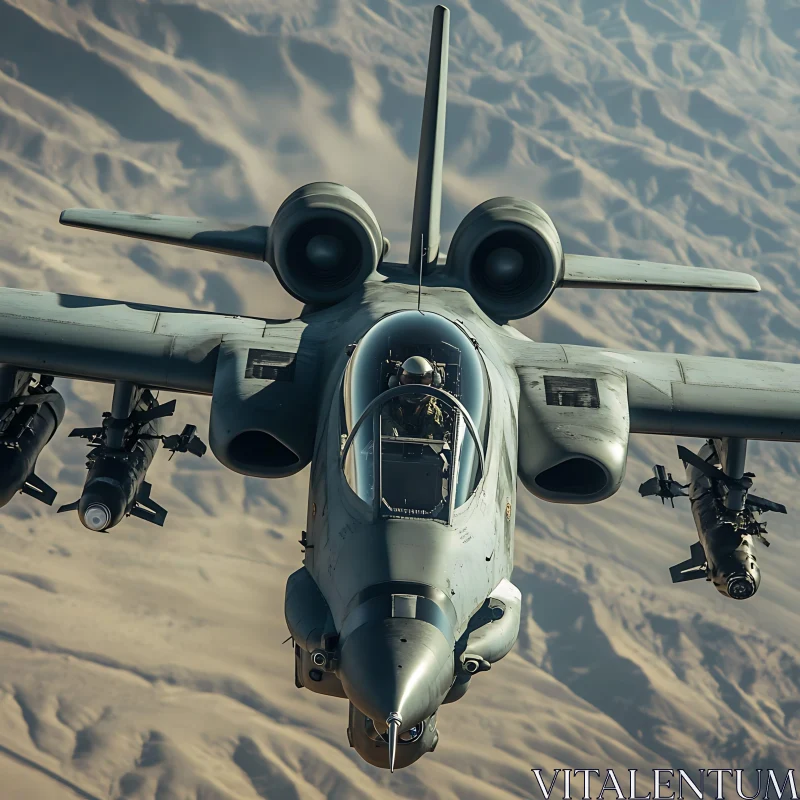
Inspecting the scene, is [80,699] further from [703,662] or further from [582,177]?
[582,177]

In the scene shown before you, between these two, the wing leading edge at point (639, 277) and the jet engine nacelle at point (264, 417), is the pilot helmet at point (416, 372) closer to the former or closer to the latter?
the jet engine nacelle at point (264, 417)

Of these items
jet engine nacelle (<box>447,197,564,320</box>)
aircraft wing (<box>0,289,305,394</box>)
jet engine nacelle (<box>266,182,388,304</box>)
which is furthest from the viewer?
jet engine nacelle (<box>447,197,564,320</box>)

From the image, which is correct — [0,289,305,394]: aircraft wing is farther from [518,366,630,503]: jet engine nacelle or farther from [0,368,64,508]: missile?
[518,366,630,503]: jet engine nacelle

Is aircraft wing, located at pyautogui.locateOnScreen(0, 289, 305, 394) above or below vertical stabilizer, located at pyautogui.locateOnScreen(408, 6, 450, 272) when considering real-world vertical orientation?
below

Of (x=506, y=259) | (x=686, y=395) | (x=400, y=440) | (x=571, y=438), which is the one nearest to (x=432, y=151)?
(x=506, y=259)

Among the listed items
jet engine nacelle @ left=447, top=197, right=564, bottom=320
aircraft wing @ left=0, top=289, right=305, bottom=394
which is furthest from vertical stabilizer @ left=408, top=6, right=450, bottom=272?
aircraft wing @ left=0, top=289, right=305, bottom=394

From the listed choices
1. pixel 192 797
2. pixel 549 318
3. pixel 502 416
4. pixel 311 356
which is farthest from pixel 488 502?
pixel 549 318

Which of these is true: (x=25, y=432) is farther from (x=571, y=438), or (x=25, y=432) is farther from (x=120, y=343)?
(x=571, y=438)
